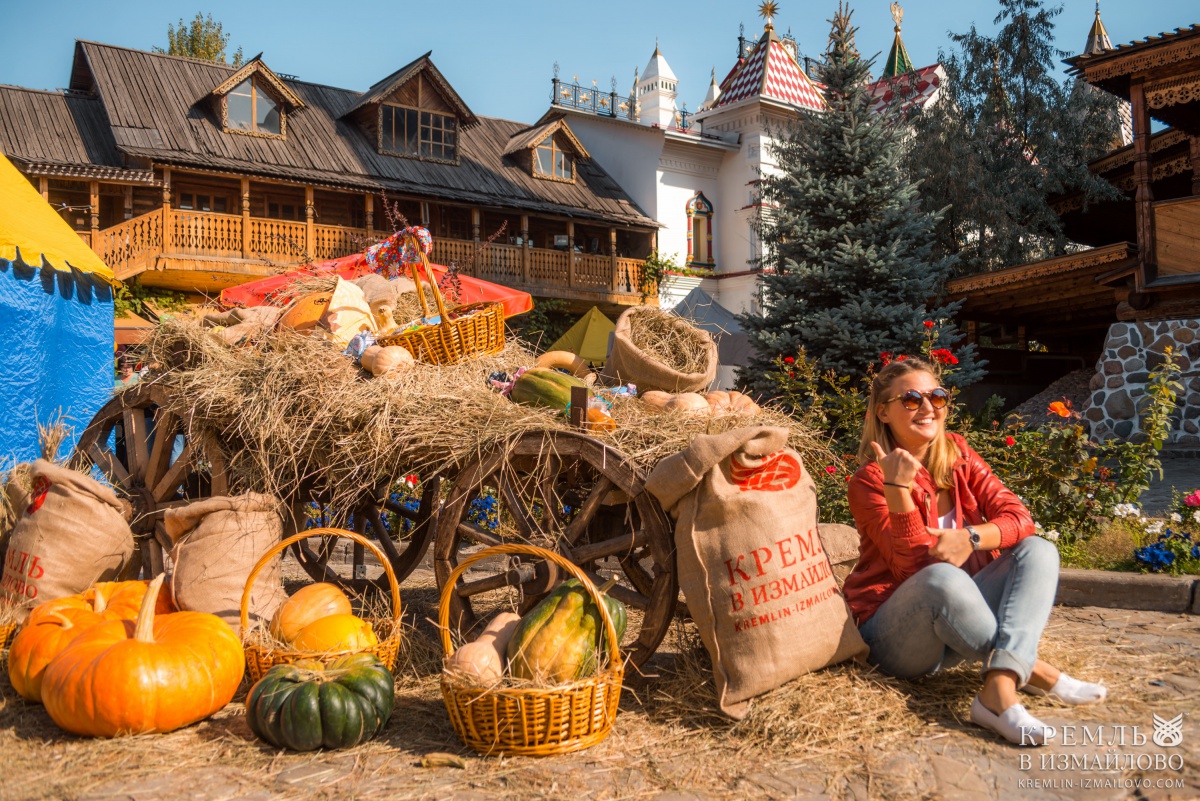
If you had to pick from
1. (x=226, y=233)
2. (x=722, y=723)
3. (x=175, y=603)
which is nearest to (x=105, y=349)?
(x=175, y=603)

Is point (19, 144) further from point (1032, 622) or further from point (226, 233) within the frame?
point (1032, 622)

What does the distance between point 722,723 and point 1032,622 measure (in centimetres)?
106

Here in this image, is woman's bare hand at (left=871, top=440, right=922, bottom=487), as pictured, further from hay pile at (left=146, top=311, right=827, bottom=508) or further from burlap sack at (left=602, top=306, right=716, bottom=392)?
burlap sack at (left=602, top=306, right=716, bottom=392)

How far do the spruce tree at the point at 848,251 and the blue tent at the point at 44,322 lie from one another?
631cm

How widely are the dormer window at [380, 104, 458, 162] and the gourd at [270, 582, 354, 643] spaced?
2018 cm

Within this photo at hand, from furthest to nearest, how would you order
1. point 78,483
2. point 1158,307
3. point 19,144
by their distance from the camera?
point 19,144 < point 1158,307 < point 78,483

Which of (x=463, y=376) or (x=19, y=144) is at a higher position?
(x=19, y=144)

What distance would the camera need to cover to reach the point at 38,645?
341cm

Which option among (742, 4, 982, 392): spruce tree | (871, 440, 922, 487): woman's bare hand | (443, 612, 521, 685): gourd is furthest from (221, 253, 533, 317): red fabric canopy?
(742, 4, 982, 392): spruce tree

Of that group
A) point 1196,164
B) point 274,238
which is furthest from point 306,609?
point 274,238

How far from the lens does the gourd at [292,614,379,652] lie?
11.2 ft

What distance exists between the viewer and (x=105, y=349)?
7.79m

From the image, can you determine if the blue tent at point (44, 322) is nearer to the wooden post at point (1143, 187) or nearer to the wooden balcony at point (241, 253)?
the wooden balcony at point (241, 253)

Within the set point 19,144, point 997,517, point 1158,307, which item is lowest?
point 997,517
